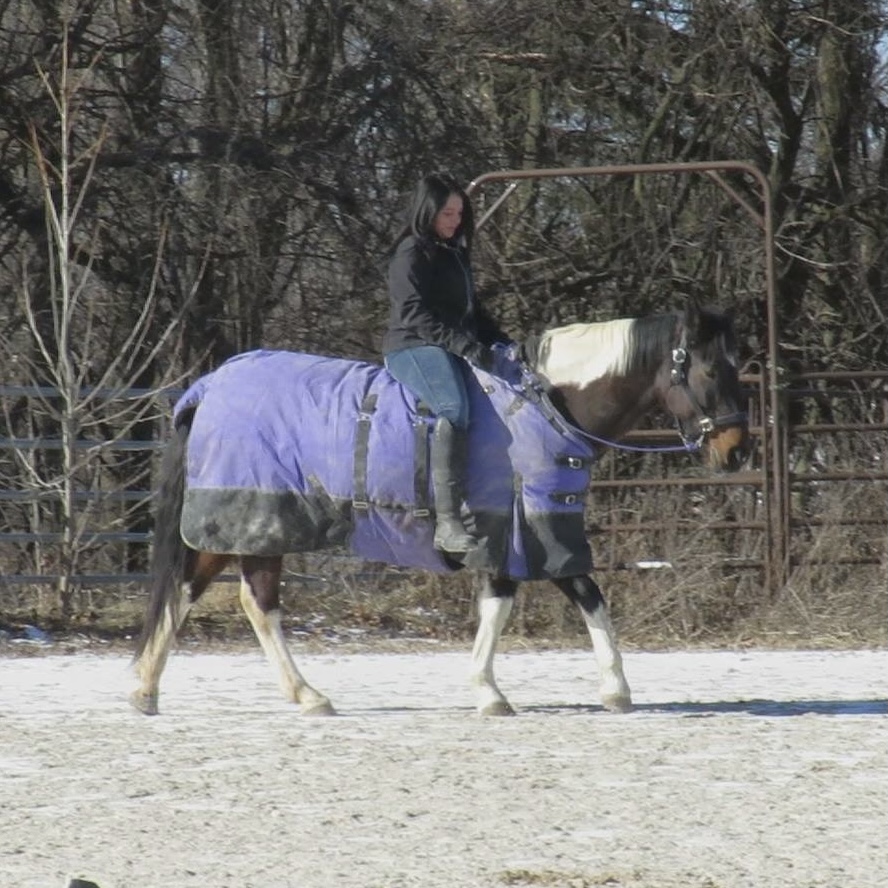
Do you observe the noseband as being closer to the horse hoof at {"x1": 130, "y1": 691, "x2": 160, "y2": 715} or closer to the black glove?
the black glove

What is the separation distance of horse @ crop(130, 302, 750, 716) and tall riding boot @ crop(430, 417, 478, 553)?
6cm

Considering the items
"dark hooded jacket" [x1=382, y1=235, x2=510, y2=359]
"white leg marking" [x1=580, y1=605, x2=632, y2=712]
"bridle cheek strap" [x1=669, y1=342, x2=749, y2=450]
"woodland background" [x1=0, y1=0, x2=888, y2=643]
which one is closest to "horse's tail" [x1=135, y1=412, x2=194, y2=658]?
"dark hooded jacket" [x1=382, y1=235, x2=510, y2=359]

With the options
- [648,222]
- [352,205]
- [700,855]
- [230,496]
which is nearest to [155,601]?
[230,496]

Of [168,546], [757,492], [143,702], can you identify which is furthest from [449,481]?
[757,492]

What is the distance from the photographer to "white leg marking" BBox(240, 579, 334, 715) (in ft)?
27.9

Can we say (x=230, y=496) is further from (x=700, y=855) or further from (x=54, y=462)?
A: (x=54, y=462)

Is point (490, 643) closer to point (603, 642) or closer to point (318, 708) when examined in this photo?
point (603, 642)

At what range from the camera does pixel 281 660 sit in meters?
8.60

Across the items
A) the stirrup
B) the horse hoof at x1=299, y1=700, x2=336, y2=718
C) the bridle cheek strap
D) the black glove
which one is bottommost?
the horse hoof at x1=299, y1=700, x2=336, y2=718

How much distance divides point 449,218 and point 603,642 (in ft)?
6.18

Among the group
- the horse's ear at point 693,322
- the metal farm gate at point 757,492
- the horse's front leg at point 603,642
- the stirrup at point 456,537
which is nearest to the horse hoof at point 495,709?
the horse's front leg at point 603,642

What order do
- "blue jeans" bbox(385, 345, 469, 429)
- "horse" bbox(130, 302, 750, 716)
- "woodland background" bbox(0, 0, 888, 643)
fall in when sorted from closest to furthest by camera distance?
1. "blue jeans" bbox(385, 345, 469, 429)
2. "horse" bbox(130, 302, 750, 716)
3. "woodland background" bbox(0, 0, 888, 643)

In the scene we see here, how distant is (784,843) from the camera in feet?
18.6

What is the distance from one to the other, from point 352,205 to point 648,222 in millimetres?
2417
